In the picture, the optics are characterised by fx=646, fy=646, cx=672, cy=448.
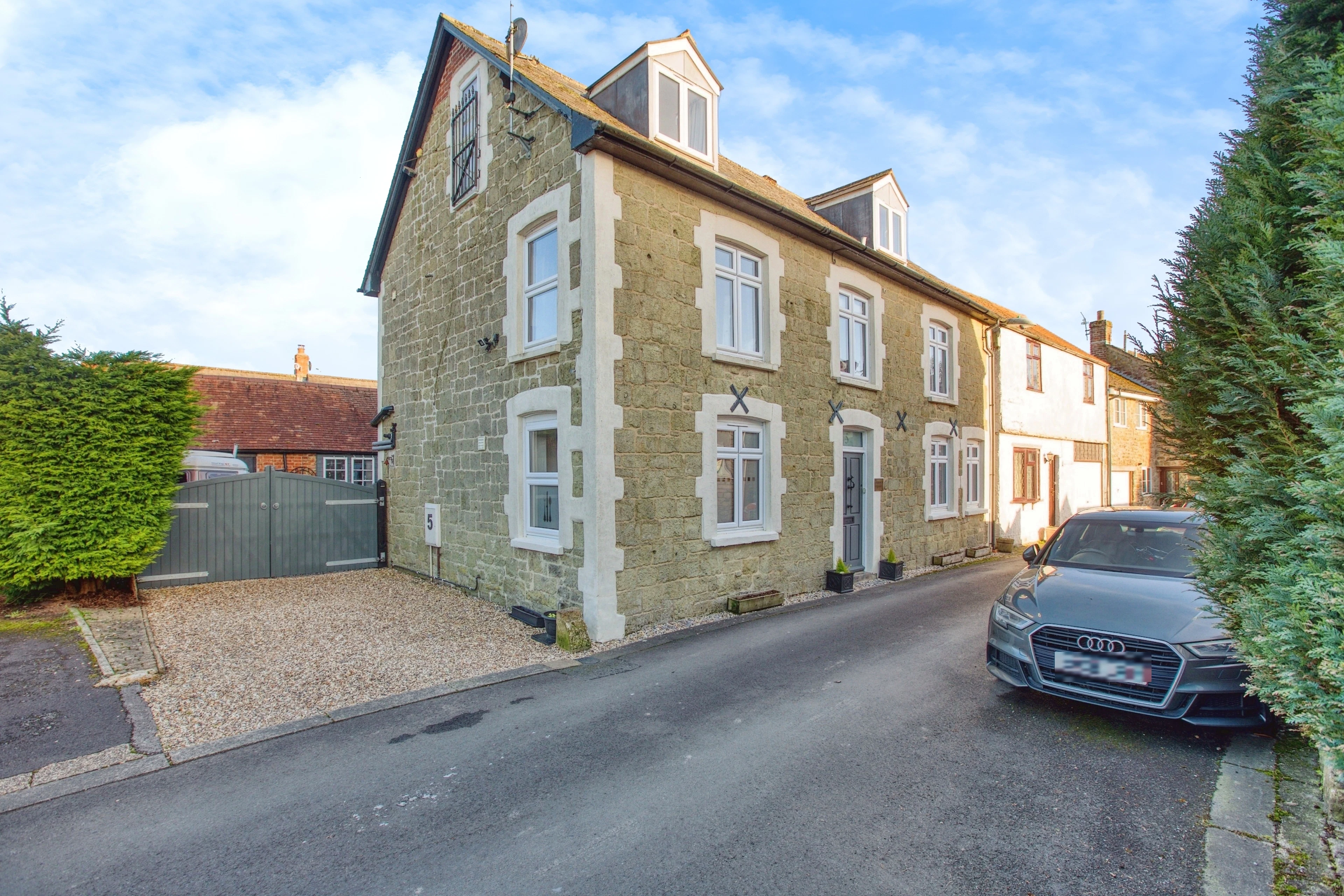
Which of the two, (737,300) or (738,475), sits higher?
(737,300)

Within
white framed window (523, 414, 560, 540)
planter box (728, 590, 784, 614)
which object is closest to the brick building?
white framed window (523, 414, 560, 540)

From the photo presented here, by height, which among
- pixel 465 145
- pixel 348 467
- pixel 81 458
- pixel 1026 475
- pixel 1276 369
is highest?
pixel 465 145

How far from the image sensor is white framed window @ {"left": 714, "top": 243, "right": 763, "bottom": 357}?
9250 millimetres

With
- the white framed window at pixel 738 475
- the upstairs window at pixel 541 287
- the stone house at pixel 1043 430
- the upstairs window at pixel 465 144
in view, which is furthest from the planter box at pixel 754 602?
the stone house at pixel 1043 430

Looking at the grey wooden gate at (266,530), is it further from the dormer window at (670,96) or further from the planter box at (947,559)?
the planter box at (947,559)

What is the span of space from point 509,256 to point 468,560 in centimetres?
471

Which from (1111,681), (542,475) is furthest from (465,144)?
(1111,681)

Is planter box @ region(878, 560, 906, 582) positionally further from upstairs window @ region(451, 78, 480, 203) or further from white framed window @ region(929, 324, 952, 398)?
upstairs window @ region(451, 78, 480, 203)

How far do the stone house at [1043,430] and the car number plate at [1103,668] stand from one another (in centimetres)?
1236

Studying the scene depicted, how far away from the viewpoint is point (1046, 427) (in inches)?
730

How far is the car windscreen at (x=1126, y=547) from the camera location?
18.1ft

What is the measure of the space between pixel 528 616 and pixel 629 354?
3.52 metres

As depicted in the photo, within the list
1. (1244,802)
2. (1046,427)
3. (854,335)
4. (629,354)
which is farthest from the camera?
(1046,427)

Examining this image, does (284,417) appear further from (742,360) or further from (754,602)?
(754,602)
